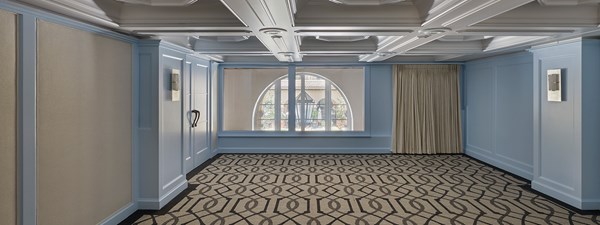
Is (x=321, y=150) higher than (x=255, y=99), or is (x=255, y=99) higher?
(x=255, y=99)

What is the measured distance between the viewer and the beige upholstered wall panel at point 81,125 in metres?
2.52

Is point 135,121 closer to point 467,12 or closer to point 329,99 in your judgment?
point 467,12

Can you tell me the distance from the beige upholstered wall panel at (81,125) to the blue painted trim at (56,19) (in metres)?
0.05

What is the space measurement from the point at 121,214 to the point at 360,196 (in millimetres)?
2786

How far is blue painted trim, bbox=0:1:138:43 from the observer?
86.8 inches

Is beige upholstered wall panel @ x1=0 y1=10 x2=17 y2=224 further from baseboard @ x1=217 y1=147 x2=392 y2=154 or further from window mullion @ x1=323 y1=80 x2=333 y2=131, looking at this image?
window mullion @ x1=323 y1=80 x2=333 y2=131

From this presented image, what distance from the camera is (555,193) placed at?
4.22 m

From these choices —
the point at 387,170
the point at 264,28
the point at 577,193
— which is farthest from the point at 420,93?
the point at 264,28

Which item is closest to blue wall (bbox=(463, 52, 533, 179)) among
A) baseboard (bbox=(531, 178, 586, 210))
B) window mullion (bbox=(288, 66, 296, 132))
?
baseboard (bbox=(531, 178, 586, 210))

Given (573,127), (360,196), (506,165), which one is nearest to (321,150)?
(360,196)

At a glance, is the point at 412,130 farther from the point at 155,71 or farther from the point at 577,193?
the point at 155,71

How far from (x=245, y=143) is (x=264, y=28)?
4.55 metres

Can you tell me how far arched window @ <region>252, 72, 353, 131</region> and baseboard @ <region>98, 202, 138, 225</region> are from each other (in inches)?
159

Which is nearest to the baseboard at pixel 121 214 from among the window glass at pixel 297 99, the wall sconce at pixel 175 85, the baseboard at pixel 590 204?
the wall sconce at pixel 175 85
